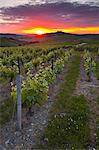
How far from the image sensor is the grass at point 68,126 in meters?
11.6

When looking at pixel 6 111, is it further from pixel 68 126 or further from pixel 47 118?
pixel 68 126

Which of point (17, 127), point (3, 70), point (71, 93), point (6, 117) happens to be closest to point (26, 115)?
point (6, 117)

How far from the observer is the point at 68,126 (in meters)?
13.1

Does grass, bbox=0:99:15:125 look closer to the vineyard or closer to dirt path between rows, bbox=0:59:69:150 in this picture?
the vineyard

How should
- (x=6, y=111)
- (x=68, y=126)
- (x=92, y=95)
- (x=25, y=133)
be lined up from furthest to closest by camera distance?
(x=92, y=95)
(x=6, y=111)
(x=68, y=126)
(x=25, y=133)

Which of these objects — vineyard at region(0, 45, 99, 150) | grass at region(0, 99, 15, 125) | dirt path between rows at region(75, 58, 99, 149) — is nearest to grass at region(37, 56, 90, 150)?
vineyard at region(0, 45, 99, 150)

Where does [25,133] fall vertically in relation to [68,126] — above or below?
below

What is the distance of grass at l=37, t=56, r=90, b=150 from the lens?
1159cm

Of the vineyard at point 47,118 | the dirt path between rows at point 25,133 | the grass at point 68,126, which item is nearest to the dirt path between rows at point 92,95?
the vineyard at point 47,118

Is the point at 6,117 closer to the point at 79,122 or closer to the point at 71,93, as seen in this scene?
the point at 79,122

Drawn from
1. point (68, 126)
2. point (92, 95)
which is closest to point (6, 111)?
point (68, 126)

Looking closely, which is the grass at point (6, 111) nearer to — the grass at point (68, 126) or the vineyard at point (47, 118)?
the vineyard at point (47, 118)

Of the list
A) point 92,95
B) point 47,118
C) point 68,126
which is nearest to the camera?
point 68,126

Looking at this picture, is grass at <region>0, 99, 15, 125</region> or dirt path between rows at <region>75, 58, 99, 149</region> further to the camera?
grass at <region>0, 99, 15, 125</region>
